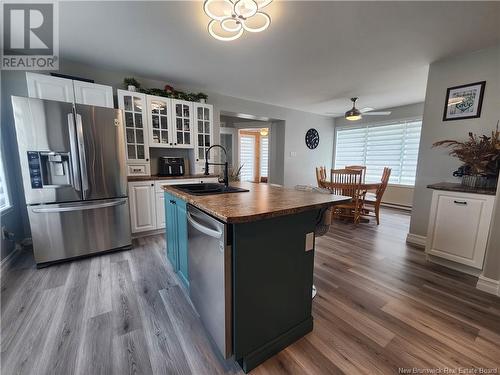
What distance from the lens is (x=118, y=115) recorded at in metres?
2.42

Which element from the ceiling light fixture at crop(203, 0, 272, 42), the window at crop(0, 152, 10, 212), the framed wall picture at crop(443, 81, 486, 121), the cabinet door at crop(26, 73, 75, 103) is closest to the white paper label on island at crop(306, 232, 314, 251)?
the ceiling light fixture at crop(203, 0, 272, 42)

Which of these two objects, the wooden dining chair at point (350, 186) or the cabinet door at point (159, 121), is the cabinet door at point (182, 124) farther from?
the wooden dining chair at point (350, 186)

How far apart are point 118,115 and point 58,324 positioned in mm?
2083

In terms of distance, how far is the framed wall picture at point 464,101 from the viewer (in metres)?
2.35

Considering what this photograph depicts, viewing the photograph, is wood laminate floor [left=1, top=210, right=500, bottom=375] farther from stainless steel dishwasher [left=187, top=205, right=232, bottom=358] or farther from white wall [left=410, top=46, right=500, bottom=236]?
white wall [left=410, top=46, right=500, bottom=236]

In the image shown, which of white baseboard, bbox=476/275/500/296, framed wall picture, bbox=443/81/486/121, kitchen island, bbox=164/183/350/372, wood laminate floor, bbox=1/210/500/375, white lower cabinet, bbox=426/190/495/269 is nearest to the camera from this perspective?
kitchen island, bbox=164/183/350/372

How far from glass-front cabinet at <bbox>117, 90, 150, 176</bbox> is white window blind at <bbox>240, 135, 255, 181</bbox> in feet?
Result: 10.5

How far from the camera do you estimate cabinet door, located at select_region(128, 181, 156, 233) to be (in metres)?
2.88

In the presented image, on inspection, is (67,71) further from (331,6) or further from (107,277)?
(331,6)

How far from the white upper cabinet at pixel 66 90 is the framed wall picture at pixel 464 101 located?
4292 millimetres

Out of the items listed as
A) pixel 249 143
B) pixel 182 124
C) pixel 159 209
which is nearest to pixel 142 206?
pixel 159 209

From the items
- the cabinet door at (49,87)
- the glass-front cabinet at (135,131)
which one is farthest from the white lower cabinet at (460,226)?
the cabinet door at (49,87)

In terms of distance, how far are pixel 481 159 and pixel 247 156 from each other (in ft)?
16.3

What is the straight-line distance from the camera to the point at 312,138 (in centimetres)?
577
